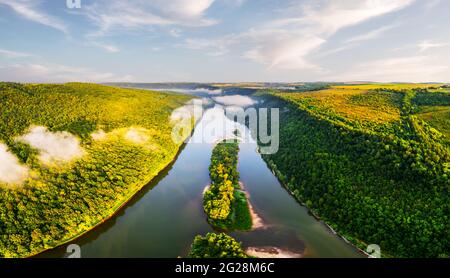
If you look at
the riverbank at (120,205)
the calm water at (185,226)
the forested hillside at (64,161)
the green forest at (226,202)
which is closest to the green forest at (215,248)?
the calm water at (185,226)

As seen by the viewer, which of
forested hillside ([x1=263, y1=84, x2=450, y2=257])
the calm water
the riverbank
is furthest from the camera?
the riverbank

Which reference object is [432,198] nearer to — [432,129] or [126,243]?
[432,129]

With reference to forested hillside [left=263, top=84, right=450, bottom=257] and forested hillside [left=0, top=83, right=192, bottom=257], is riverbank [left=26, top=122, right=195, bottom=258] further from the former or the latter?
forested hillside [left=263, top=84, right=450, bottom=257]

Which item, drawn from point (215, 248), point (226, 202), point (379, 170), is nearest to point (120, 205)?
point (226, 202)

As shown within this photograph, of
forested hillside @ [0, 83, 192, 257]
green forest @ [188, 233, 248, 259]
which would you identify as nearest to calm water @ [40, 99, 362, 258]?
forested hillside @ [0, 83, 192, 257]

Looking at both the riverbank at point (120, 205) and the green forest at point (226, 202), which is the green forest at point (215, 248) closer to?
the green forest at point (226, 202)

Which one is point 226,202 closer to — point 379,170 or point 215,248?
point 215,248
